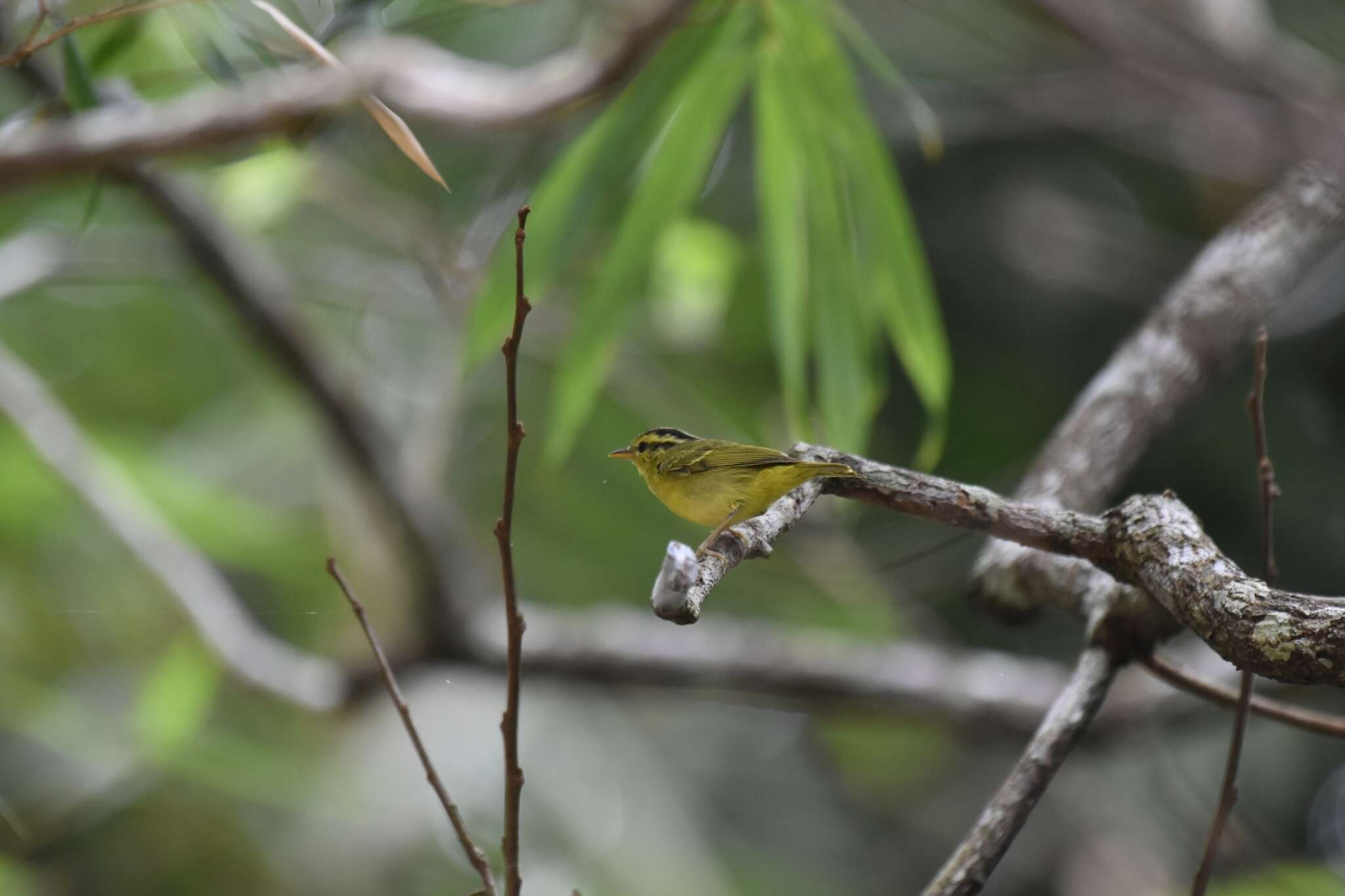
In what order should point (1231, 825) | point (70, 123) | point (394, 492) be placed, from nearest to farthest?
point (70, 123)
point (1231, 825)
point (394, 492)

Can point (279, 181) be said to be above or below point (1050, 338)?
above

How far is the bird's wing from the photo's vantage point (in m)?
1.22

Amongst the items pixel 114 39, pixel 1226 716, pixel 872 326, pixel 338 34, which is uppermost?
pixel 338 34

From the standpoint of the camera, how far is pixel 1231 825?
259 centimetres

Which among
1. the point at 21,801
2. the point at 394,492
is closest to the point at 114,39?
the point at 394,492

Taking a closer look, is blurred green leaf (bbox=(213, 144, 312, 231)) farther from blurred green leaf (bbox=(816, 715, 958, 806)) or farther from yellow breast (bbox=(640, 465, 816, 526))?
blurred green leaf (bbox=(816, 715, 958, 806))

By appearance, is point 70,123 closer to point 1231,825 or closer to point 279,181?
point 279,181

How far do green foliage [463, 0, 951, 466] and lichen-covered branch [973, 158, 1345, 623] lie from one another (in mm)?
310

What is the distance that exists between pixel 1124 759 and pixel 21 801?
483 centimetres

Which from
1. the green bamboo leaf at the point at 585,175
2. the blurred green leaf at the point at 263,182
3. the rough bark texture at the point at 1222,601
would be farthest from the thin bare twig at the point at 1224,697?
the blurred green leaf at the point at 263,182

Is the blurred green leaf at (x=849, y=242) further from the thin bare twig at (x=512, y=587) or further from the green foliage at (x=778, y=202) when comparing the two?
the thin bare twig at (x=512, y=587)

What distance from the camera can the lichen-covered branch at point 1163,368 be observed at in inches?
64.8

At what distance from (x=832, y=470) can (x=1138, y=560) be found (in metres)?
0.31

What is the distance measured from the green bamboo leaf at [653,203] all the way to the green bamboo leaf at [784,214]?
84mm
